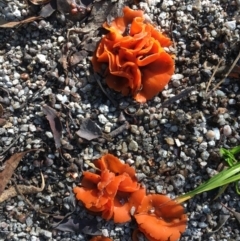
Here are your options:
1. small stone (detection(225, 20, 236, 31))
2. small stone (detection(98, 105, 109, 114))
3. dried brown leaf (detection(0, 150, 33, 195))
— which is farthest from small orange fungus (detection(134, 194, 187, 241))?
small stone (detection(225, 20, 236, 31))

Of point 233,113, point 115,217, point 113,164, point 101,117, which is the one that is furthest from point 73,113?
point 233,113

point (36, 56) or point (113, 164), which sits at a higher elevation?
point (36, 56)

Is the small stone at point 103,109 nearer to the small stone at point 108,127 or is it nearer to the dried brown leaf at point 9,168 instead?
the small stone at point 108,127

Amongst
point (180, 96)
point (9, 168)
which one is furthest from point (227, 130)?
point (9, 168)

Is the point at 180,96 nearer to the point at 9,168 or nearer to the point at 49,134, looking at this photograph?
the point at 49,134

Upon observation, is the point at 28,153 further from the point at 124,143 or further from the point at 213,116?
the point at 213,116

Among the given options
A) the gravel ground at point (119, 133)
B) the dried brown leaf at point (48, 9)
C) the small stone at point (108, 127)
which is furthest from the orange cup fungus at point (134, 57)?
the dried brown leaf at point (48, 9)

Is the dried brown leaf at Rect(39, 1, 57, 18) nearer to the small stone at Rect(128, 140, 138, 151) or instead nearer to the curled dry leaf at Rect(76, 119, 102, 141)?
the curled dry leaf at Rect(76, 119, 102, 141)
